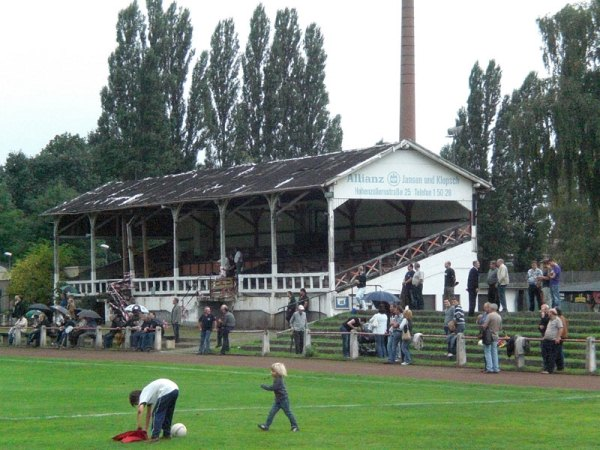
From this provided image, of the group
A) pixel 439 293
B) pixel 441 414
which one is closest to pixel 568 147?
pixel 439 293

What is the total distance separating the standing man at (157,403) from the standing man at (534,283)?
21855mm

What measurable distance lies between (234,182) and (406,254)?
30.8 ft

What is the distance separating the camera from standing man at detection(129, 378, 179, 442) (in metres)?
16.6

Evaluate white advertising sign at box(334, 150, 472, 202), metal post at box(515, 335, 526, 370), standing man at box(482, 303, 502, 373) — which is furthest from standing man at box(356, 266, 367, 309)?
standing man at box(482, 303, 502, 373)

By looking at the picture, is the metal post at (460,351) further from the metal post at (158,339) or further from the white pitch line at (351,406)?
the metal post at (158,339)

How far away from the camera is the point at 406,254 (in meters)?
49.2

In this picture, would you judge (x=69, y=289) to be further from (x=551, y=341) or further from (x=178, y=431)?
(x=178, y=431)

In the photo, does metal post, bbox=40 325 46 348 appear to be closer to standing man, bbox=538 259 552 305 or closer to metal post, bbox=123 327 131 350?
metal post, bbox=123 327 131 350

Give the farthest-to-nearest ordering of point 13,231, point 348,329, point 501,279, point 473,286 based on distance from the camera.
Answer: point 13,231, point 473,286, point 348,329, point 501,279

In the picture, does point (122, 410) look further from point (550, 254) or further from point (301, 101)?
point (550, 254)

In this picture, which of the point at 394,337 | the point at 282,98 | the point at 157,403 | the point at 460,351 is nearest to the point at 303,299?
the point at 394,337

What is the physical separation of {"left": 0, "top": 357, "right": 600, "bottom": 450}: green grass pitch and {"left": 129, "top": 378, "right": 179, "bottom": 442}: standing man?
27 cm

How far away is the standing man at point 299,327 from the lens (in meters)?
37.9

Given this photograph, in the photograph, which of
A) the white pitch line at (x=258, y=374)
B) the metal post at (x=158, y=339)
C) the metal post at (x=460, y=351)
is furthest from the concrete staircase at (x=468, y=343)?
the white pitch line at (x=258, y=374)
